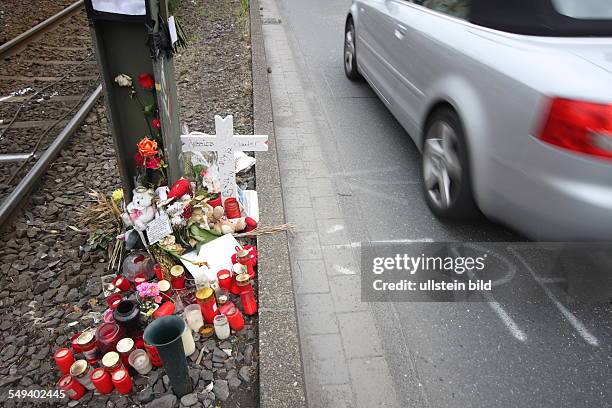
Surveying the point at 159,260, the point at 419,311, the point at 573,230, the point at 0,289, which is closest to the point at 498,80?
the point at 573,230

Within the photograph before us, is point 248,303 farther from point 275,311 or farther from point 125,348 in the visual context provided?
point 125,348

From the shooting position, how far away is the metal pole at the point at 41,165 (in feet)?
11.2

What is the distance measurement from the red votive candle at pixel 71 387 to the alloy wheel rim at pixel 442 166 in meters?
2.43

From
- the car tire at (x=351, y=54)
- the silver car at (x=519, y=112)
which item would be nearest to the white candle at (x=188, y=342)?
the silver car at (x=519, y=112)

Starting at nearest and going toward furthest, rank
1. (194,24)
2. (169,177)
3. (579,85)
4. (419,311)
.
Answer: (579,85)
(419,311)
(169,177)
(194,24)

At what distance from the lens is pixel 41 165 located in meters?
3.97

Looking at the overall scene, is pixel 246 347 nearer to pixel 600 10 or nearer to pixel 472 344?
pixel 472 344

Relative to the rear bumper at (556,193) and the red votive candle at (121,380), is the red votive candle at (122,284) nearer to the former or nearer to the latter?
the red votive candle at (121,380)

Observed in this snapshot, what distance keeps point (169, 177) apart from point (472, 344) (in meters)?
2.11

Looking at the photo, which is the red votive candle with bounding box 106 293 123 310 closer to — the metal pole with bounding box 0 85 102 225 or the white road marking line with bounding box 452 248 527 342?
the metal pole with bounding box 0 85 102 225

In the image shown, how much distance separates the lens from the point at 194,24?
362 inches

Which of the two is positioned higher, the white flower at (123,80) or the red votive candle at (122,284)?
the white flower at (123,80)

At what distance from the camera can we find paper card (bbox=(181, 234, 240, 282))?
9.13 ft

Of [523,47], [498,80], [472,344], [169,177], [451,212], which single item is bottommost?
[472,344]
